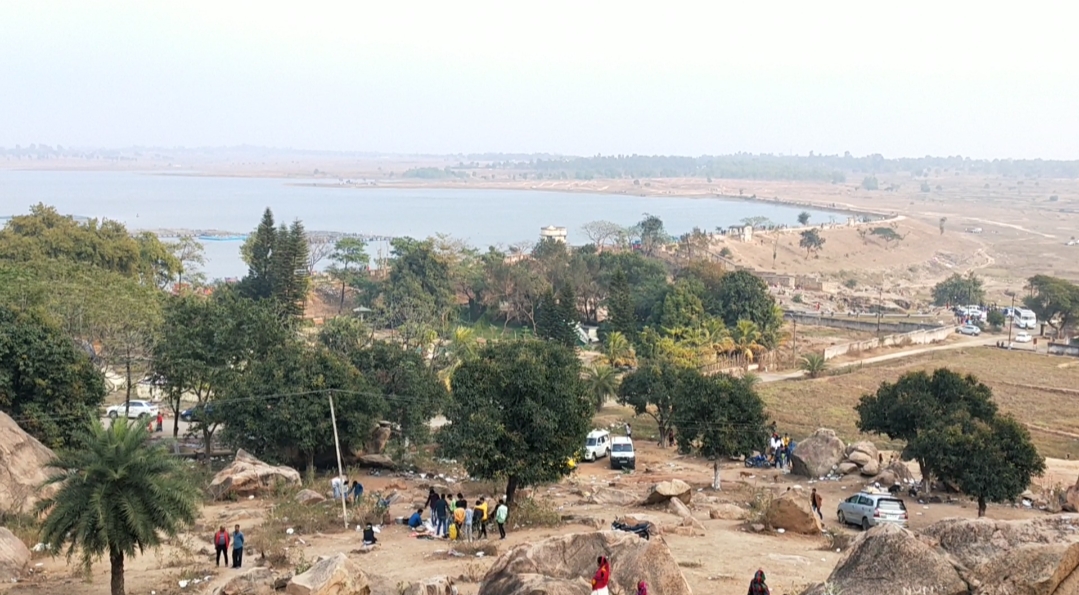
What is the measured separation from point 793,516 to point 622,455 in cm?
927

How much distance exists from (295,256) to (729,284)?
2275 cm

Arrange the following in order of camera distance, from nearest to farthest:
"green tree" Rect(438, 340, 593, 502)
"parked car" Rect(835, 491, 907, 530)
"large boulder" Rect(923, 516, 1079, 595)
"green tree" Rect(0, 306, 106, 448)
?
"large boulder" Rect(923, 516, 1079, 595), "parked car" Rect(835, 491, 907, 530), "green tree" Rect(438, 340, 593, 502), "green tree" Rect(0, 306, 106, 448)

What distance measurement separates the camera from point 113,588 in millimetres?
14406

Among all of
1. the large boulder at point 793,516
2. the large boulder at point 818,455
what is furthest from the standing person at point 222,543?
the large boulder at point 818,455

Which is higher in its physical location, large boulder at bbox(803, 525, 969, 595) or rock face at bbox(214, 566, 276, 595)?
large boulder at bbox(803, 525, 969, 595)

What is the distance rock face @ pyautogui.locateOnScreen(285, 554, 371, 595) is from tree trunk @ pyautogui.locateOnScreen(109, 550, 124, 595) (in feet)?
8.32

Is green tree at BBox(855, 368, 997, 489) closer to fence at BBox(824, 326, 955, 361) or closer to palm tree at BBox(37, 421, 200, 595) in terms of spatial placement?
palm tree at BBox(37, 421, 200, 595)

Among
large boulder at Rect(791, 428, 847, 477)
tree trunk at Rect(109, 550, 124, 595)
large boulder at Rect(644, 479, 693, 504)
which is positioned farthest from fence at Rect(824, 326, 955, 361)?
tree trunk at Rect(109, 550, 124, 595)

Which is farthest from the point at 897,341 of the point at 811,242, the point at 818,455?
the point at 811,242

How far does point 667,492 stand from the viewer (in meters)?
21.3

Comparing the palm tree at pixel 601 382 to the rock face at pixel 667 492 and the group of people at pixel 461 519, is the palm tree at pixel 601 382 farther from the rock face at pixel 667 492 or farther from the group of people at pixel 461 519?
the group of people at pixel 461 519

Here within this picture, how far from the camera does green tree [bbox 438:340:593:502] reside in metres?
20.4

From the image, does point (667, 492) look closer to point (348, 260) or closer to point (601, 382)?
point (601, 382)

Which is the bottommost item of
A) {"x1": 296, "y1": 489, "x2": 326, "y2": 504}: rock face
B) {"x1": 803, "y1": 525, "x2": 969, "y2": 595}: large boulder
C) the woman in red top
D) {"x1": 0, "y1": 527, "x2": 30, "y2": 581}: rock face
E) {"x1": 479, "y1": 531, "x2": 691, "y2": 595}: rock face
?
{"x1": 296, "y1": 489, "x2": 326, "y2": 504}: rock face
